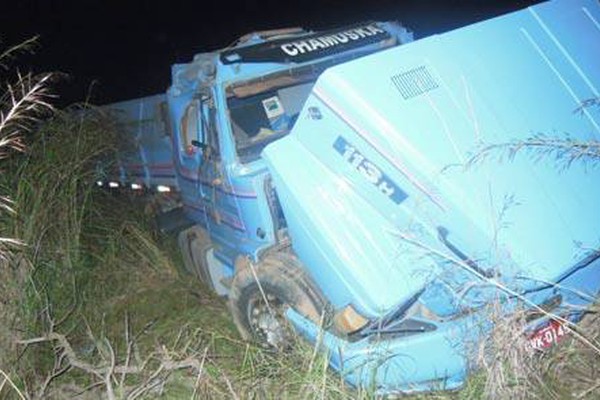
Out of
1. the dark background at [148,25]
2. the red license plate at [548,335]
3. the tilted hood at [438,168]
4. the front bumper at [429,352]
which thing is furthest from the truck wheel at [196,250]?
the dark background at [148,25]

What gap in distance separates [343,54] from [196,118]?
1519 mm

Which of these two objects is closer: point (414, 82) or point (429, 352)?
point (429, 352)

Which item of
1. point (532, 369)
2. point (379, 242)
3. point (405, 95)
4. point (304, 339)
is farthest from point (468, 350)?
point (405, 95)

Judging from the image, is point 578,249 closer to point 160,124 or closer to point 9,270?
point 9,270

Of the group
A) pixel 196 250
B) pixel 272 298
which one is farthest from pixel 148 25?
pixel 272 298

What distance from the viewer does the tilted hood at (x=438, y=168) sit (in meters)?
3.39

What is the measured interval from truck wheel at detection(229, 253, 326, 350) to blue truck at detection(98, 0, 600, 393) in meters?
0.02

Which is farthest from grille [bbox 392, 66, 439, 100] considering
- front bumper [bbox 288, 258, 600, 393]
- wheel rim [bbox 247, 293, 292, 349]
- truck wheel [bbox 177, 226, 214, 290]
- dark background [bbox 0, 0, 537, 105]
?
dark background [bbox 0, 0, 537, 105]

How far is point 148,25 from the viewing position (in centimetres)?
2652

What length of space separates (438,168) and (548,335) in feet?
3.91

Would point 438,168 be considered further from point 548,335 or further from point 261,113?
point 261,113

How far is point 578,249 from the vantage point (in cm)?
337

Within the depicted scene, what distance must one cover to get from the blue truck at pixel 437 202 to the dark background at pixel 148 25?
12.3 m

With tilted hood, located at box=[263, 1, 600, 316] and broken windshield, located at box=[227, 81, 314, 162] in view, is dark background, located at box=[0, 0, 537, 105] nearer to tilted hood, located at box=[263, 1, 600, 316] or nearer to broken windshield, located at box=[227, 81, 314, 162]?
broken windshield, located at box=[227, 81, 314, 162]
